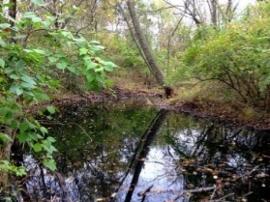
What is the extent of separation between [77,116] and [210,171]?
8024 millimetres

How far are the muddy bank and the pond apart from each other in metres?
0.77

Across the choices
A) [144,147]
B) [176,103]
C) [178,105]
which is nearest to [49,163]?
[144,147]

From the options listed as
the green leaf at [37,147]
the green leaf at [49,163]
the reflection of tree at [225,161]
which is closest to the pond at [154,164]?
the reflection of tree at [225,161]

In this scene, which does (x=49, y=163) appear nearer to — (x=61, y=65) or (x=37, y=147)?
(x=37, y=147)

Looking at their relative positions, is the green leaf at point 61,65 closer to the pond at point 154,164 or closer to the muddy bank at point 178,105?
the pond at point 154,164

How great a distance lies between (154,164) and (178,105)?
30.9 ft

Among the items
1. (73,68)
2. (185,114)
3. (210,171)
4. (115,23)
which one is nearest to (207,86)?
(185,114)

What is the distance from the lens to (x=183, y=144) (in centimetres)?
1105

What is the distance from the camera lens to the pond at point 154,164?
6914 mm

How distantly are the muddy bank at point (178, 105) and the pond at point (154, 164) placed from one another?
767 millimetres

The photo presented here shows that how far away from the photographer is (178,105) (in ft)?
59.5

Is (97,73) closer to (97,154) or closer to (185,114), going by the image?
(97,154)

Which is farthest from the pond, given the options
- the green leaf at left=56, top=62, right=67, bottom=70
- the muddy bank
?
the green leaf at left=56, top=62, right=67, bottom=70

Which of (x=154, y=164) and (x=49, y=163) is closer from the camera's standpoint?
(x=49, y=163)
